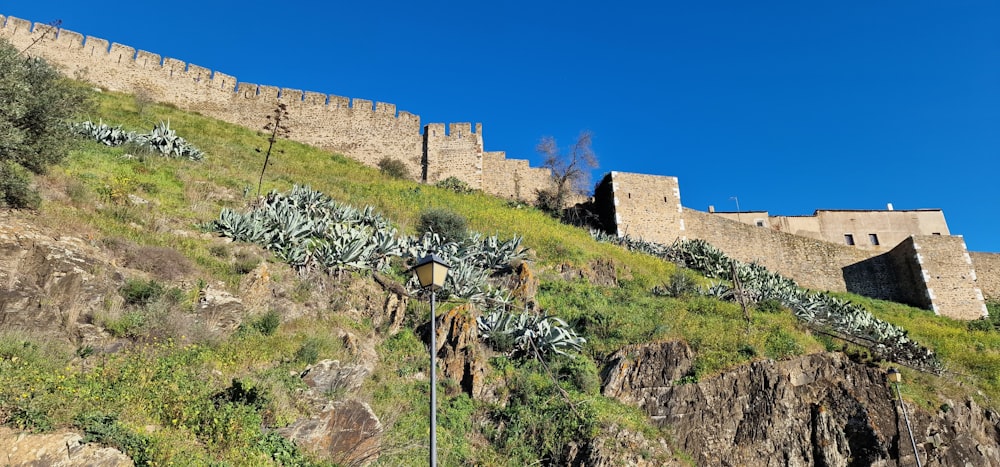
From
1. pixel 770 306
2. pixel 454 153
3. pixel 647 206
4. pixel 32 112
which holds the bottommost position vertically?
pixel 770 306

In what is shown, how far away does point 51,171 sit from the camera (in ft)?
44.4

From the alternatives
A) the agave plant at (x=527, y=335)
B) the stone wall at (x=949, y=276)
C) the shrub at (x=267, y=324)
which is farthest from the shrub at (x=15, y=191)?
the stone wall at (x=949, y=276)

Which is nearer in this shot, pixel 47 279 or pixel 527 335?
pixel 47 279

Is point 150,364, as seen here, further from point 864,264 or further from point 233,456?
point 864,264

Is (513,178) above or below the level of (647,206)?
above

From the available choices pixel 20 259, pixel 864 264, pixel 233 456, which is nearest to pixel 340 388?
pixel 233 456

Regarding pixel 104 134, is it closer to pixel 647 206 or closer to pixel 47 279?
pixel 47 279

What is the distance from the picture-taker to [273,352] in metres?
10.4

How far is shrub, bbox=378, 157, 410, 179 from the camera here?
2970 centimetres

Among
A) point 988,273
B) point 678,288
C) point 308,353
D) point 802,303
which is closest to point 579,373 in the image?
point 308,353

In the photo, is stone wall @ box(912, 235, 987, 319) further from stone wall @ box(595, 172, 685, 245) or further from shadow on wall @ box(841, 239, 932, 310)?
stone wall @ box(595, 172, 685, 245)

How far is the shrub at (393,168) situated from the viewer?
29703 millimetres

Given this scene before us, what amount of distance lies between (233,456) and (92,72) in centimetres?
2753

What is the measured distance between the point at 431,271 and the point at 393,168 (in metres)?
23.6
